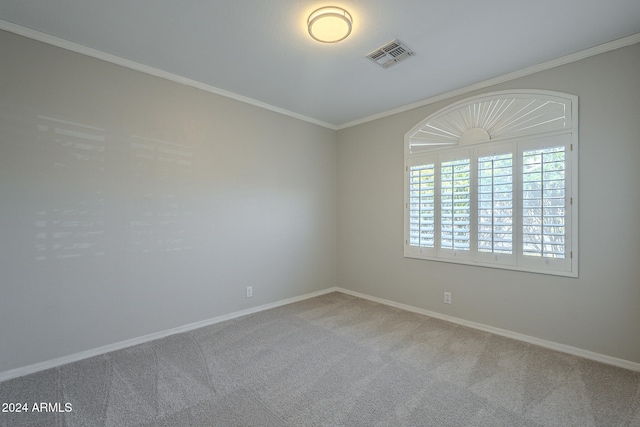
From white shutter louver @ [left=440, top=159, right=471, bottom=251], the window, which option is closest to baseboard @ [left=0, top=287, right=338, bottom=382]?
the window

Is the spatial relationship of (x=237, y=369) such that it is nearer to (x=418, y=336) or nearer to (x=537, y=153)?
(x=418, y=336)

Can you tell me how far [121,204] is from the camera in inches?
103

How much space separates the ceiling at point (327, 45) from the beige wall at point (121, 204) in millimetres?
382

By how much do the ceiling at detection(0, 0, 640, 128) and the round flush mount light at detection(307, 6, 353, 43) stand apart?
Result: 5 centimetres

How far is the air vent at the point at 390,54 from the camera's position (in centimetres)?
239

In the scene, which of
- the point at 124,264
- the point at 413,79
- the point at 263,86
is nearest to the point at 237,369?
the point at 124,264

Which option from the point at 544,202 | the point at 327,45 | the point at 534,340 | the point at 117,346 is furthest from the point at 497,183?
the point at 117,346

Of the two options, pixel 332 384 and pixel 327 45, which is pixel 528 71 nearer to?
pixel 327 45

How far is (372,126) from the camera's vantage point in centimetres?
412

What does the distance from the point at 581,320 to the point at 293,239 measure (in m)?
3.15

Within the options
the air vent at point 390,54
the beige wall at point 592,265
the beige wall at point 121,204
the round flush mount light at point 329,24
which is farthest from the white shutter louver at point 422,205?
the round flush mount light at point 329,24

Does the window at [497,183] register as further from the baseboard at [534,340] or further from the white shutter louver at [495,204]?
the baseboard at [534,340]

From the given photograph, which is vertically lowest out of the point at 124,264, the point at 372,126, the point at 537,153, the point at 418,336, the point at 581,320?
the point at 418,336

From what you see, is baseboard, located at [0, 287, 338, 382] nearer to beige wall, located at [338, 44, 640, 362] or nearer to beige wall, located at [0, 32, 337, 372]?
beige wall, located at [0, 32, 337, 372]
